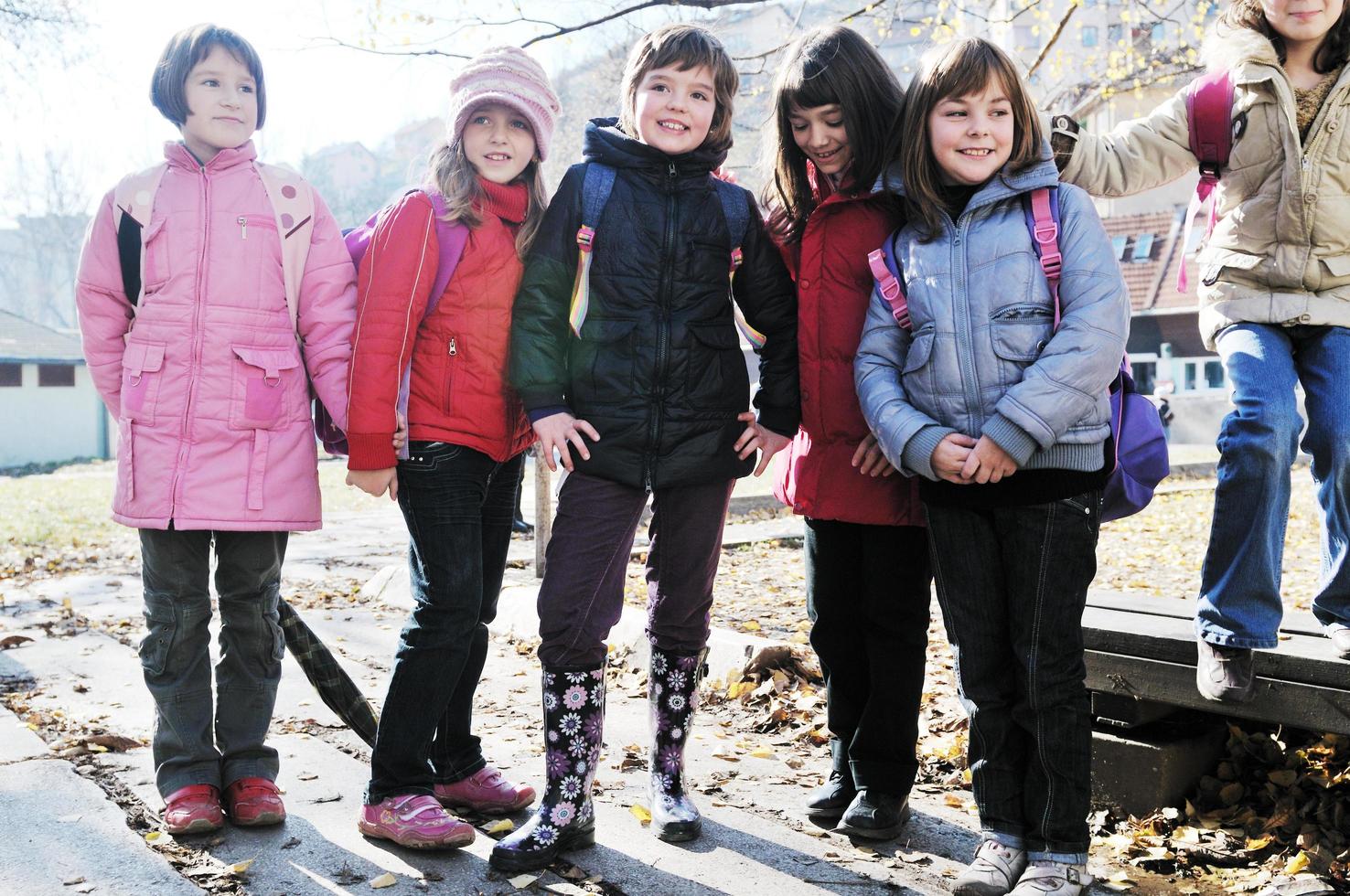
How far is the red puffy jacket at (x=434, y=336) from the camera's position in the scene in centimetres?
285

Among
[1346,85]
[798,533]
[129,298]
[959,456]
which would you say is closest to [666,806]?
[959,456]

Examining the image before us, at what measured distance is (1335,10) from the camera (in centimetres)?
290


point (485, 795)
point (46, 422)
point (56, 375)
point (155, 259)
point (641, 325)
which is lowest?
point (46, 422)

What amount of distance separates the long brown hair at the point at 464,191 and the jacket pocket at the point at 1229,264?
1.86 metres

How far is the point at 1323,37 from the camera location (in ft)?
9.69

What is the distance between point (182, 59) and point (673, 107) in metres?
1.38

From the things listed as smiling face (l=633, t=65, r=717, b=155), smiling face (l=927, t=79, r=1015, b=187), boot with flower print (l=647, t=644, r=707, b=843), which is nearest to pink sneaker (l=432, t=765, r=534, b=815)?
boot with flower print (l=647, t=644, r=707, b=843)

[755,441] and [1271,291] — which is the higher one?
[1271,291]

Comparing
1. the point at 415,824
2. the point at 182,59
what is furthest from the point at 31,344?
the point at 415,824

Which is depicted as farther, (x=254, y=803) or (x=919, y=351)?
(x=254, y=803)

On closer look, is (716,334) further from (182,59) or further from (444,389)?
(182,59)

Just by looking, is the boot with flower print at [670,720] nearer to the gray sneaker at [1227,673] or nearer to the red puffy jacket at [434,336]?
the red puffy jacket at [434,336]

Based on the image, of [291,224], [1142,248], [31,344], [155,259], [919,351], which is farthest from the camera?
→ [31,344]

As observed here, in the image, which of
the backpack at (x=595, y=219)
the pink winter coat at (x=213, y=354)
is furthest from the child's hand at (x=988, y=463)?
the pink winter coat at (x=213, y=354)
